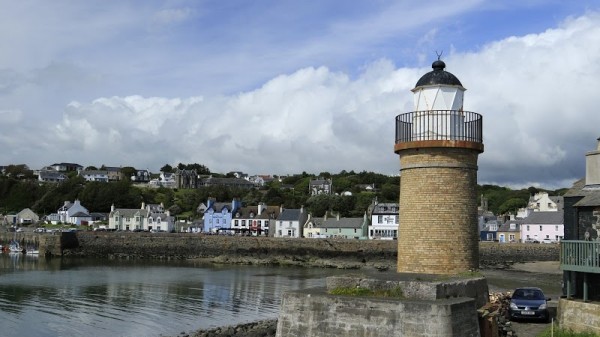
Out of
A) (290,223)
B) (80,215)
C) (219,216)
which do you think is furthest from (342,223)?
(80,215)

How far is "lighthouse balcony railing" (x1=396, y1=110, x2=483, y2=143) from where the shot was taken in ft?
43.9

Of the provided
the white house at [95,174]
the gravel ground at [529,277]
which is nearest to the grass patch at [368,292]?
the gravel ground at [529,277]

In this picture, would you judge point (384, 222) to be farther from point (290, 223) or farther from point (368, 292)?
point (368, 292)

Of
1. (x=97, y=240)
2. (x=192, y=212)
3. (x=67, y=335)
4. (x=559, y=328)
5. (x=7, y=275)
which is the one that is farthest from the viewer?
(x=192, y=212)

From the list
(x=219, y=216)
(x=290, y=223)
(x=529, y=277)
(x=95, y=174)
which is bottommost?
(x=529, y=277)

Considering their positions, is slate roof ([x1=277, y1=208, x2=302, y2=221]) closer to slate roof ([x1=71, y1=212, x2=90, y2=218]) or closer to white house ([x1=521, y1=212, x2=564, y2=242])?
white house ([x1=521, y1=212, x2=564, y2=242])

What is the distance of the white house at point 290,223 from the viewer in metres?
77.8

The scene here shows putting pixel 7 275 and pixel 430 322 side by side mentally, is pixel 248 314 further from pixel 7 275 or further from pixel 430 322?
pixel 7 275

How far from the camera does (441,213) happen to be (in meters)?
13.0

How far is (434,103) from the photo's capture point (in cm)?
1364

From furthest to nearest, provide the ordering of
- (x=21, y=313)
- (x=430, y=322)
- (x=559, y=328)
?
(x=21, y=313) < (x=559, y=328) < (x=430, y=322)

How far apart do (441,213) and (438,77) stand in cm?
317

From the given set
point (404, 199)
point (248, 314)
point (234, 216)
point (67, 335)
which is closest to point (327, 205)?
point (234, 216)

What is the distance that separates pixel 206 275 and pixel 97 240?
89.9 feet
